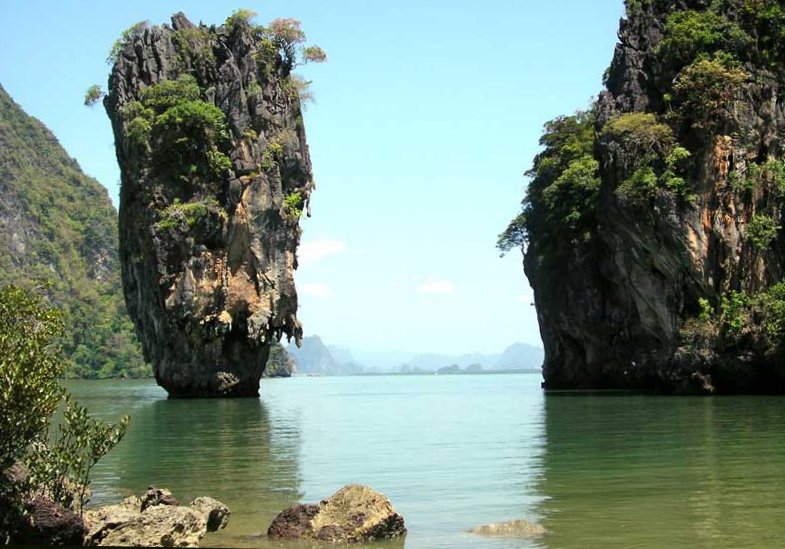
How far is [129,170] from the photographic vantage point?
4256cm

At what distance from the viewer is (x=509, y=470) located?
55.3 ft

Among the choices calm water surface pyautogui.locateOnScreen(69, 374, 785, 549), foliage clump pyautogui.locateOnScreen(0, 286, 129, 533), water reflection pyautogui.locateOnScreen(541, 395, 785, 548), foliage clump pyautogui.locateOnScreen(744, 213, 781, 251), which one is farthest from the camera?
foliage clump pyautogui.locateOnScreen(744, 213, 781, 251)

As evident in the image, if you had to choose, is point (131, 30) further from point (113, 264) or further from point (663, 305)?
point (113, 264)

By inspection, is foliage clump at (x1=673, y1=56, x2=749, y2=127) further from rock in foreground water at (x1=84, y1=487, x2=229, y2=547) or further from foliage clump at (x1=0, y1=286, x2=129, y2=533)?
rock in foreground water at (x1=84, y1=487, x2=229, y2=547)

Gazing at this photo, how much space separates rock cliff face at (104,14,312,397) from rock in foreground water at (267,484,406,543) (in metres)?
29.5

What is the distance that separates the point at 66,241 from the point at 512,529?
130855 mm

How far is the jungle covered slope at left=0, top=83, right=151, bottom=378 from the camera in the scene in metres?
111

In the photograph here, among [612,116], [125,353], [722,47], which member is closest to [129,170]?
[612,116]

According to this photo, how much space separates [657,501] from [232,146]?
3229 cm

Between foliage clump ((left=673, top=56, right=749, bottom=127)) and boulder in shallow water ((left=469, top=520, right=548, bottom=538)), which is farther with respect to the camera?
foliage clump ((left=673, top=56, right=749, bottom=127))

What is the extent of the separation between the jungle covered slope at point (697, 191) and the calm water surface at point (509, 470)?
5077 mm

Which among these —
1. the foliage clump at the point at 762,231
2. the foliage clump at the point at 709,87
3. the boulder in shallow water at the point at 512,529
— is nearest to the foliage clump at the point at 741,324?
the foliage clump at the point at 762,231

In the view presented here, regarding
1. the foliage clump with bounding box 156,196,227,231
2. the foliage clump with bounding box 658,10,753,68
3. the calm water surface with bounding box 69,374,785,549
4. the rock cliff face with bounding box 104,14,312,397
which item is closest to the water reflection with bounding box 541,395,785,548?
the calm water surface with bounding box 69,374,785,549

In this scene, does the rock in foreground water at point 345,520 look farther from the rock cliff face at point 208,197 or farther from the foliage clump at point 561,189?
the foliage clump at point 561,189
